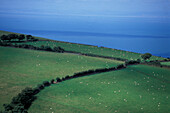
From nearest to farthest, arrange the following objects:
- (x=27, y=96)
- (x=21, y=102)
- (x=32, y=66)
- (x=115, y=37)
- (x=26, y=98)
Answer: (x=21, y=102) → (x=26, y=98) → (x=27, y=96) → (x=32, y=66) → (x=115, y=37)

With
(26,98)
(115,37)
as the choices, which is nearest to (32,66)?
(26,98)

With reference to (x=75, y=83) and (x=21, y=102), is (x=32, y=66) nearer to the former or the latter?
(x=75, y=83)

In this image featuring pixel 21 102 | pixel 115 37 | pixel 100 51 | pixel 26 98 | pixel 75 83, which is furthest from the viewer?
pixel 115 37

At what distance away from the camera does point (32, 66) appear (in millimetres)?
42062

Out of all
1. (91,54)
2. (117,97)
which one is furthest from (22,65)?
(117,97)

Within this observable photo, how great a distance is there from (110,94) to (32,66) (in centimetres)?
1791

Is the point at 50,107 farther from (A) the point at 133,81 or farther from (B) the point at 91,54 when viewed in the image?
(B) the point at 91,54

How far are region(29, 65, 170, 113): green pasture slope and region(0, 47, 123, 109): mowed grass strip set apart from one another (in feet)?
12.9

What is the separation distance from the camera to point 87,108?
25.2m

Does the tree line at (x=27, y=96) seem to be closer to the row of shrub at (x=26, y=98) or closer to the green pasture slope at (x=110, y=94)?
the row of shrub at (x=26, y=98)

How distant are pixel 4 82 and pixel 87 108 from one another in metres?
14.3

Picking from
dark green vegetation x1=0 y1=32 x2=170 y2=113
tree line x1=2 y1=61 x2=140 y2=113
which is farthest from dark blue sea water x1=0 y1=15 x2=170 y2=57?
tree line x1=2 y1=61 x2=140 y2=113

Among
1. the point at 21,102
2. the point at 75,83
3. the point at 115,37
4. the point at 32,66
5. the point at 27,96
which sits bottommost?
the point at 21,102

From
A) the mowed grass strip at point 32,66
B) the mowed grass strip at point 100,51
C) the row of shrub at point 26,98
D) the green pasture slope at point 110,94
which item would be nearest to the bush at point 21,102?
the row of shrub at point 26,98
